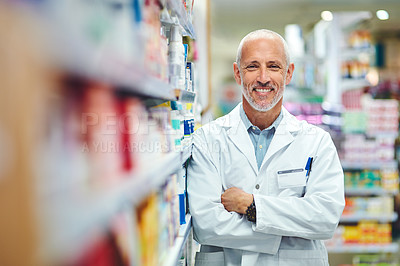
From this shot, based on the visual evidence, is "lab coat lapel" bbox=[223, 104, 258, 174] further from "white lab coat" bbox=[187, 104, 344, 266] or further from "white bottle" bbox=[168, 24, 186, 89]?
"white bottle" bbox=[168, 24, 186, 89]

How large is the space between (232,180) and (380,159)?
13.0ft

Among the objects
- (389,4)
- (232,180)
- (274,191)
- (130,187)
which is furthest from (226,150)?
(389,4)

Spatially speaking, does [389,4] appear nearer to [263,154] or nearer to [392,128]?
[392,128]

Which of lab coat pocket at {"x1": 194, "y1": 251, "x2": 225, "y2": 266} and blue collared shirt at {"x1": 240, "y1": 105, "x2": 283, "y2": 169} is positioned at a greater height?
blue collared shirt at {"x1": 240, "y1": 105, "x2": 283, "y2": 169}

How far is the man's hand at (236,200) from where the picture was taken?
220cm

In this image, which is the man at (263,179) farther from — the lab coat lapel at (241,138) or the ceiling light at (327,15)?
the ceiling light at (327,15)

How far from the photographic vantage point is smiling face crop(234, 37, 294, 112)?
2.38 meters

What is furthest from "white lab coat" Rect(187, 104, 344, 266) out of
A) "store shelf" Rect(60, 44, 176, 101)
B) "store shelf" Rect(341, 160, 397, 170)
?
"store shelf" Rect(341, 160, 397, 170)

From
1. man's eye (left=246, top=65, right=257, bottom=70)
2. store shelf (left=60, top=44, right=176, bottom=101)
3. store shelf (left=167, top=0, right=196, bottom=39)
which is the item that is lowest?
store shelf (left=60, top=44, right=176, bottom=101)

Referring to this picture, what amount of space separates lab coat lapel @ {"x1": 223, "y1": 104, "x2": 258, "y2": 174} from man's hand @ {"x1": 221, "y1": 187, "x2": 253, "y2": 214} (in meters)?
0.17

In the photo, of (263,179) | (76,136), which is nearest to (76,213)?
(76,136)

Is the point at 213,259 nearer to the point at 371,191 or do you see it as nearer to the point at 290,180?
the point at 290,180

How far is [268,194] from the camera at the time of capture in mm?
2316

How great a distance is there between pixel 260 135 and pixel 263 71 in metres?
0.37
